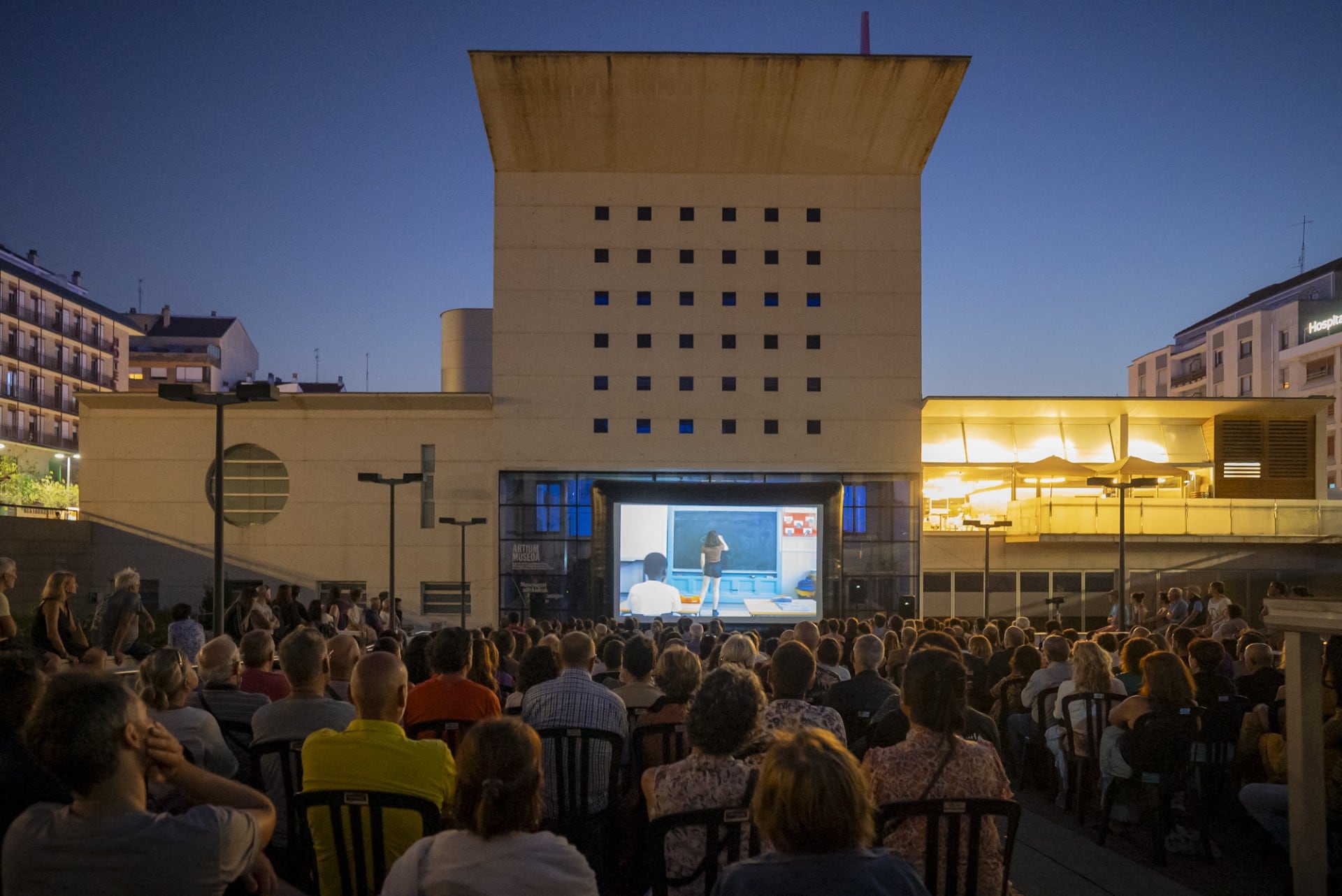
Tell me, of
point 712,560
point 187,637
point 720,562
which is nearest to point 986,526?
point 720,562

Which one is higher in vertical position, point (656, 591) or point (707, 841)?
point (707, 841)

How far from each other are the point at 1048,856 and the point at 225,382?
86040 millimetres

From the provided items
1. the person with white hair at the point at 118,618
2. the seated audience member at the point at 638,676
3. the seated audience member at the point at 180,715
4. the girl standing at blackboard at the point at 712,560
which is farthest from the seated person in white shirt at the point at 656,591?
the seated audience member at the point at 180,715

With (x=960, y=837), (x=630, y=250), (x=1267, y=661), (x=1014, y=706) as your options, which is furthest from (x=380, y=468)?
(x=960, y=837)

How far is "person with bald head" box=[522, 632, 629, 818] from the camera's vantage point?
17.3ft

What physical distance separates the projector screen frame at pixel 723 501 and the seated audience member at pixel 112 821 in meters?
20.8

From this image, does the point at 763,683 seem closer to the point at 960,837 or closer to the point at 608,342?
the point at 960,837

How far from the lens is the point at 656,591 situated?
23.7 metres

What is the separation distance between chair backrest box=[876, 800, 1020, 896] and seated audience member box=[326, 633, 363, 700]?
3.84 m

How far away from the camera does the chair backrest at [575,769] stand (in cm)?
522

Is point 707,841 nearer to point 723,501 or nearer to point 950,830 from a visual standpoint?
point 950,830

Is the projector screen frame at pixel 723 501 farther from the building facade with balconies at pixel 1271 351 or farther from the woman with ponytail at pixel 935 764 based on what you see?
the building facade with balconies at pixel 1271 351

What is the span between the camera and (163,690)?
16.6 ft

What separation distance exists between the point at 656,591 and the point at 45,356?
54898 millimetres
